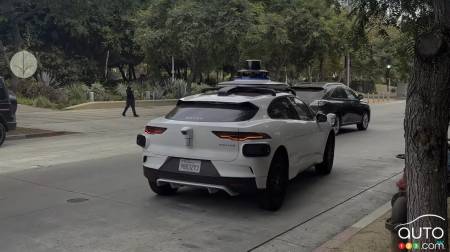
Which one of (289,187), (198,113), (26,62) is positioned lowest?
(289,187)

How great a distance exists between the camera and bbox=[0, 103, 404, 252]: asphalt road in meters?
5.71

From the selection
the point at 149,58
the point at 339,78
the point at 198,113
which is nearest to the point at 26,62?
the point at 198,113

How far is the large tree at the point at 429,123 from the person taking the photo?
353cm

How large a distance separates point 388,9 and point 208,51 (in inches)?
776

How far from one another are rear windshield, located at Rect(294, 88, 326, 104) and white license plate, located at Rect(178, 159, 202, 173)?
31.7ft

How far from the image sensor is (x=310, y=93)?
16.3 m

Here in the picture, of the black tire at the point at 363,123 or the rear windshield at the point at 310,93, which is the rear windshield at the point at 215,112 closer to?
the rear windshield at the point at 310,93

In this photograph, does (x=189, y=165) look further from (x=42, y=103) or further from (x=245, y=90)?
(x=42, y=103)

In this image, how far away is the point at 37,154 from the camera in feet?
40.6

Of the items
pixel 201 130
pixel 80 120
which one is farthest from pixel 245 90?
pixel 80 120

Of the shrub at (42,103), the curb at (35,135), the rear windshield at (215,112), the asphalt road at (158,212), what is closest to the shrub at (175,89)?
the shrub at (42,103)

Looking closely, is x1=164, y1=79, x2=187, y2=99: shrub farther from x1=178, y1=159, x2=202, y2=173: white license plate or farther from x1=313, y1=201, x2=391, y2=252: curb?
x1=313, y1=201, x2=391, y2=252: curb

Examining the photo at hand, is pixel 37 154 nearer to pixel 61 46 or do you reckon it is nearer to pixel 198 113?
pixel 198 113

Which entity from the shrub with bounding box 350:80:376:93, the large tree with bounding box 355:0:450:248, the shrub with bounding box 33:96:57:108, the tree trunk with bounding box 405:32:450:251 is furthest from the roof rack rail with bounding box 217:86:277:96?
the shrub with bounding box 350:80:376:93
